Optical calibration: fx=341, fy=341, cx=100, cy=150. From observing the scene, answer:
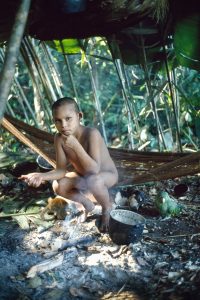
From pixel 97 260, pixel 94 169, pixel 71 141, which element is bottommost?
pixel 97 260

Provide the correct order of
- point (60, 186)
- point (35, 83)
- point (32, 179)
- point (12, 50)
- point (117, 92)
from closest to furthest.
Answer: point (12, 50) < point (32, 179) < point (60, 186) < point (35, 83) < point (117, 92)

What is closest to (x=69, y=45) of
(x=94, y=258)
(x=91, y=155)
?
(x=91, y=155)

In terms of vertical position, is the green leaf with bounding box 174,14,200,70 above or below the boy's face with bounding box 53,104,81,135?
above

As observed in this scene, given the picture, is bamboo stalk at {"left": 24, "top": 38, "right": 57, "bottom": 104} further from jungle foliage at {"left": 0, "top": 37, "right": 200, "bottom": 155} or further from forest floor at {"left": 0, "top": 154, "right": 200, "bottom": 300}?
forest floor at {"left": 0, "top": 154, "right": 200, "bottom": 300}

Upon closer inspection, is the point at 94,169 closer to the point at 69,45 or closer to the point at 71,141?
the point at 71,141

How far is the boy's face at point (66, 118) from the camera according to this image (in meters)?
1.96

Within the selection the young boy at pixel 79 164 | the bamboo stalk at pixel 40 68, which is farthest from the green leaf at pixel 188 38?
the bamboo stalk at pixel 40 68

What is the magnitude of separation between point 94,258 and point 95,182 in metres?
0.48

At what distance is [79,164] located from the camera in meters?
2.20

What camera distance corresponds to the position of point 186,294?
4.73ft

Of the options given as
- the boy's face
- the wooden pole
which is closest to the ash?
the boy's face

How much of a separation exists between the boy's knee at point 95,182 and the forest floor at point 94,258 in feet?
0.91

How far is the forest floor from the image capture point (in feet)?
5.11

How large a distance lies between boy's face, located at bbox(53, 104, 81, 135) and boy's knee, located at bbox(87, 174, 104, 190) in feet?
1.08
